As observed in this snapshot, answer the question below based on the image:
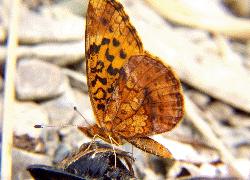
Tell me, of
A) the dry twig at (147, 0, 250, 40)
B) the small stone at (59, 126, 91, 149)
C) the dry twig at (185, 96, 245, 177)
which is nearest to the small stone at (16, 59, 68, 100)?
the small stone at (59, 126, 91, 149)

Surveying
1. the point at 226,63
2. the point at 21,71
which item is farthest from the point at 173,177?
the point at 226,63

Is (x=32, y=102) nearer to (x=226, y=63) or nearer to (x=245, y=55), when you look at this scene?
(x=226, y=63)

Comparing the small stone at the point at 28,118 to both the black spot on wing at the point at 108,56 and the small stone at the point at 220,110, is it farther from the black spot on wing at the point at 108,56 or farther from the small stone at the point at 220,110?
the small stone at the point at 220,110

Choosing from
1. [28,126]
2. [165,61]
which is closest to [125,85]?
[28,126]

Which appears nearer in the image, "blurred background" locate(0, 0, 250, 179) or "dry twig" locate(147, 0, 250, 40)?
"blurred background" locate(0, 0, 250, 179)

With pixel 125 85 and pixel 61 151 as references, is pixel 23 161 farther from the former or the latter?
pixel 125 85

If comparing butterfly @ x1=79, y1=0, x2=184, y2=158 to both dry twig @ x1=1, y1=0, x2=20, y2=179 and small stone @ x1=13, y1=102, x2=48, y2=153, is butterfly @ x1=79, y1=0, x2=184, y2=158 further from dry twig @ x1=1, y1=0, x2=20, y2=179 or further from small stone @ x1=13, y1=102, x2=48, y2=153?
small stone @ x1=13, y1=102, x2=48, y2=153
